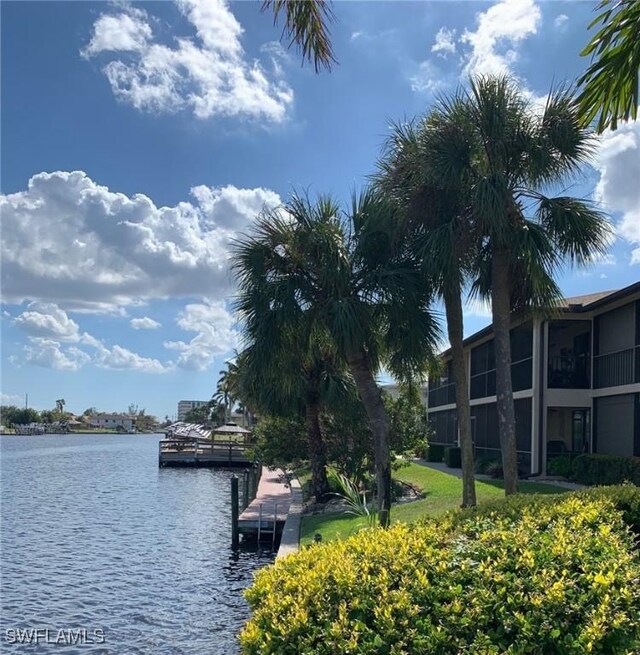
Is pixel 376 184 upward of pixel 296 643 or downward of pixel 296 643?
upward

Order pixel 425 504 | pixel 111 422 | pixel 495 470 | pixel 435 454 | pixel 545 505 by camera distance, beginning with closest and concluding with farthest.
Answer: pixel 545 505
pixel 425 504
pixel 495 470
pixel 435 454
pixel 111 422

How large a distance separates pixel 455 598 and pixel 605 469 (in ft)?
53.1

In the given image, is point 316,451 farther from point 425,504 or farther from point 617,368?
point 617,368

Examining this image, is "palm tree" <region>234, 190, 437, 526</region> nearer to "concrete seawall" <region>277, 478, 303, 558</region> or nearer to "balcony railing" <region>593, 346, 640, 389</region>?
"concrete seawall" <region>277, 478, 303, 558</region>

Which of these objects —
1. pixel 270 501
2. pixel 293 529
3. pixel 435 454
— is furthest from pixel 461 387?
pixel 435 454

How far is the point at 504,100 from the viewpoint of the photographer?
11633mm

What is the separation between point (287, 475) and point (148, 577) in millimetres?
16682

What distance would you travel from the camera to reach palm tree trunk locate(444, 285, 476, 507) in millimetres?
12062

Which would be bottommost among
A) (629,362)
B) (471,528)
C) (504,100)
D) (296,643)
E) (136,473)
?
(136,473)

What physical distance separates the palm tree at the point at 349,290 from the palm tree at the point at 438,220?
0.55 metres

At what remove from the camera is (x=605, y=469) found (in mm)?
18094

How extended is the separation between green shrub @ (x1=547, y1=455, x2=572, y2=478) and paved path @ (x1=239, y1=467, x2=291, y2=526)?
8276mm

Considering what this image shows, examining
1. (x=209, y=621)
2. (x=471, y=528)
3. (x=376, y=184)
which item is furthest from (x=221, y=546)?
(x=471, y=528)

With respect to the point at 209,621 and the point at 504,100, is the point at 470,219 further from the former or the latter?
the point at 209,621
